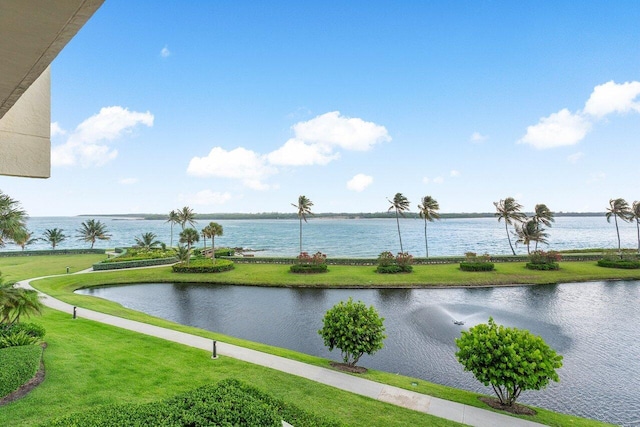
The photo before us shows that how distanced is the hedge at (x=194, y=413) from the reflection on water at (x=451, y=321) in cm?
958

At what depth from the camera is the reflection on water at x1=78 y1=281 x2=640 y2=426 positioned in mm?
14055

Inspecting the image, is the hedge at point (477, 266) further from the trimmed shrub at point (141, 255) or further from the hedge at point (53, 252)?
the hedge at point (53, 252)

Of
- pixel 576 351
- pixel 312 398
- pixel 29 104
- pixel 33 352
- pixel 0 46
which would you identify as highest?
pixel 29 104

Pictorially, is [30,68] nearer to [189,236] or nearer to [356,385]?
[356,385]

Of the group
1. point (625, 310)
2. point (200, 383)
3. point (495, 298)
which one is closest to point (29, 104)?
point (200, 383)

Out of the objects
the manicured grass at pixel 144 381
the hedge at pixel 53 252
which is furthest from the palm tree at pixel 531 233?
the hedge at pixel 53 252

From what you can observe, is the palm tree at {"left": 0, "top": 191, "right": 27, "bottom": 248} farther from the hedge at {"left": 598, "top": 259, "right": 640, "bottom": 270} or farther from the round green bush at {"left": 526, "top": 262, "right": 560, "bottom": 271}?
the hedge at {"left": 598, "top": 259, "right": 640, "bottom": 270}

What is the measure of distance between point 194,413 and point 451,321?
19.6 m

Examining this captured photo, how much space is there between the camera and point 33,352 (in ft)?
38.8

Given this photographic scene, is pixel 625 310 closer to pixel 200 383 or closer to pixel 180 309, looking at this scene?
pixel 200 383

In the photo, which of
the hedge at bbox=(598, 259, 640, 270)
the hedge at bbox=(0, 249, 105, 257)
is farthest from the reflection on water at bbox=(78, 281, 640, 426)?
the hedge at bbox=(0, 249, 105, 257)

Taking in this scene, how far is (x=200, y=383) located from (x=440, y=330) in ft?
48.3

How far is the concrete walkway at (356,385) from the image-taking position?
1086cm

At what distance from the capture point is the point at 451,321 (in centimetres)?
2262
